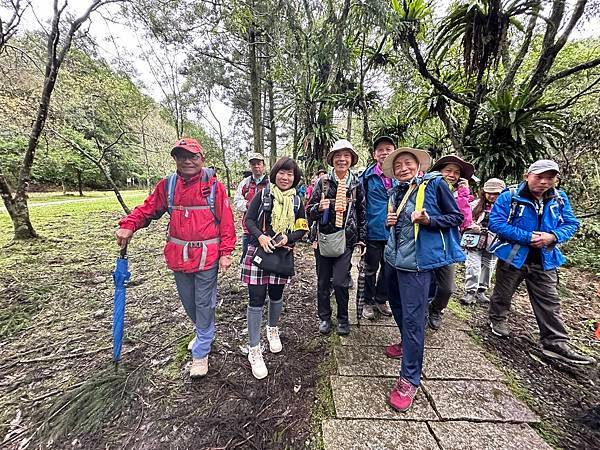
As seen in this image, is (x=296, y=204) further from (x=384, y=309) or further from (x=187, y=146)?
(x=384, y=309)

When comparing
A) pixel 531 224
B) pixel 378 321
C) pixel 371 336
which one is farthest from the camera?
pixel 378 321

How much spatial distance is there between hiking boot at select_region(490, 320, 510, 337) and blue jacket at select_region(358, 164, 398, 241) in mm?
1408

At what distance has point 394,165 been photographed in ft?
7.06

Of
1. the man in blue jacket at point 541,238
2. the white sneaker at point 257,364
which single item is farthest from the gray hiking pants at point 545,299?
the white sneaker at point 257,364

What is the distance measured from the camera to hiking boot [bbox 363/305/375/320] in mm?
3102

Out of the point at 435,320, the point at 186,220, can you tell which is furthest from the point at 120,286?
the point at 435,320

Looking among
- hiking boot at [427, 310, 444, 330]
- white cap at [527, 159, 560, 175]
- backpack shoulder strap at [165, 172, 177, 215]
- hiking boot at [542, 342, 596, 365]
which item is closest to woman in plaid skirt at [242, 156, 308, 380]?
backpack shoulder strap at [165, 172, 177, 215]

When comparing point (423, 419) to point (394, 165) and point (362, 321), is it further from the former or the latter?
point (394, 165)

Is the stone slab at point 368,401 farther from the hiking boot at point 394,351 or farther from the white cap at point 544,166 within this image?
the white cap at point 544,166

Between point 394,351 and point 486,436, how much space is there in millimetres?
845

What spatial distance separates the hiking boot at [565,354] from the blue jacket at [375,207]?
1.69 metres

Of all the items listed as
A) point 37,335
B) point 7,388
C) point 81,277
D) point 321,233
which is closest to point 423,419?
point 321,233

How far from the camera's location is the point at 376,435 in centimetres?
168

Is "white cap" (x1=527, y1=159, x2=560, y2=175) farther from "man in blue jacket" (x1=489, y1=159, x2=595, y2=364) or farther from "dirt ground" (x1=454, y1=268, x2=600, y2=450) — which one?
"dirt ground" (x1=454, y1=268, x2=600, y2=450)
